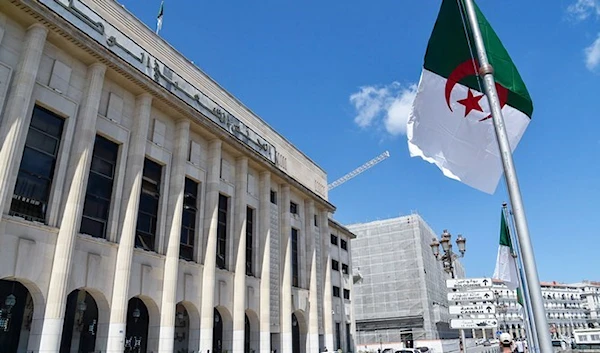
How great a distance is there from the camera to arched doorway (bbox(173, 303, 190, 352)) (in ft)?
81.3

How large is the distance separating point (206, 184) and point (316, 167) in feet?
58.8

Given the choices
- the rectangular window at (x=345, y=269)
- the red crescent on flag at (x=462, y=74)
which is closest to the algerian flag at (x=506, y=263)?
the red crescent on flag at (x=462, y=74)

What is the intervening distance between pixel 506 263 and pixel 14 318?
21.1 m

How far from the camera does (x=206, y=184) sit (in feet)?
86.8

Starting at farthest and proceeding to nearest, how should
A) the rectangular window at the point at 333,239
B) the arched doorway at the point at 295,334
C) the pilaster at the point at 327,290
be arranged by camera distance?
the rectangular window at the point at 333,239
the pilaster at the point at 327,290
the arched doorway at the point at 295,334

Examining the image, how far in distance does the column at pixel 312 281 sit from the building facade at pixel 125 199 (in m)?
2.71

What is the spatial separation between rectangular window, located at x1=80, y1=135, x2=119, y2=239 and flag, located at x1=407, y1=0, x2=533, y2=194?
50.6 feet

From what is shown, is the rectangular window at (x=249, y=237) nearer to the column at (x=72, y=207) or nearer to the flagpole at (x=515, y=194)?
the column at (x=72, y=207)

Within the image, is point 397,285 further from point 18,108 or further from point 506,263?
point 18,108

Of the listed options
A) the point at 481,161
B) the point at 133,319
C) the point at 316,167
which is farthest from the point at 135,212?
the point at 316,167

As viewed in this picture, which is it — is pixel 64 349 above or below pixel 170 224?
below

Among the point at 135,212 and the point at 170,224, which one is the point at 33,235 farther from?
the point at 170,224

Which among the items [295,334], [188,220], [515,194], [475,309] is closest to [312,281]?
[295,334]

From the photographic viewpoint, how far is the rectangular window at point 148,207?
21.8 metres
